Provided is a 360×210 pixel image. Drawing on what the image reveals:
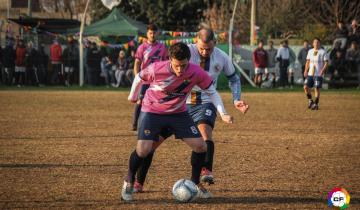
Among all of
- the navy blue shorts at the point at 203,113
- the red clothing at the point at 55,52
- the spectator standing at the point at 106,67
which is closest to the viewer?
the navy blue shorts at the point at 203,113

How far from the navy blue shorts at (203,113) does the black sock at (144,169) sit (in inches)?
45.4

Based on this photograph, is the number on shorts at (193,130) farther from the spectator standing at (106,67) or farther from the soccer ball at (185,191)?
the spectator standing at (106,67)

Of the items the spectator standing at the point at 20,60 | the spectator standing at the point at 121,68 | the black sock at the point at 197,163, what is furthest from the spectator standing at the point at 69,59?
the black sock at the point at 197,163

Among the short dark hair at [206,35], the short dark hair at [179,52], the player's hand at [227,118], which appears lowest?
the player's hand at [227,118]

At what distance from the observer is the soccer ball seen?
838 cm

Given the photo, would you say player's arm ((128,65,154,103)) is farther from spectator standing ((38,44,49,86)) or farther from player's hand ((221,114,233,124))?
spectator standing ((38,44,49,86))

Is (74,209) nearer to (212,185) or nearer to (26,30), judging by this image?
(212,185)

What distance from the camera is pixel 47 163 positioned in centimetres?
1144

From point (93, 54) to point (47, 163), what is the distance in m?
24.0

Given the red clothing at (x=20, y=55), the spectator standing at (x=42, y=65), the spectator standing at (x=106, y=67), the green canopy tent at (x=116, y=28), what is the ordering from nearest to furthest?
the red clothing at (x=20, y=55)
the spectator standing at (x=42, y=65)
the spectator standing at (x=106, y=67)
the green canopy tent at (x=116, y=28)

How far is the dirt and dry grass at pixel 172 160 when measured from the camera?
8633 mm

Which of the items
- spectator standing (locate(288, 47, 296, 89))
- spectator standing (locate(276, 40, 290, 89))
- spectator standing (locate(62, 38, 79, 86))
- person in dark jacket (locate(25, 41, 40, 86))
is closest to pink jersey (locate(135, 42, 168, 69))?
spectator standing (locate(276, 40, 290, 89))

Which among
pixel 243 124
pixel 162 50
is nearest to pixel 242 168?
pixel 162 50

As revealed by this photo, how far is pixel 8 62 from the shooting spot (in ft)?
111
